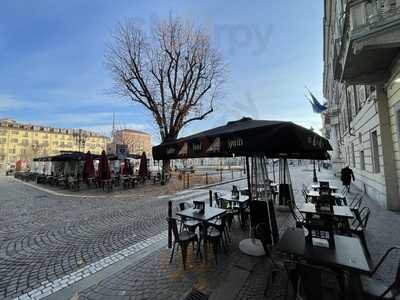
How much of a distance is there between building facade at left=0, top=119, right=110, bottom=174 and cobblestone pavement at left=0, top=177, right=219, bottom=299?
198 ft

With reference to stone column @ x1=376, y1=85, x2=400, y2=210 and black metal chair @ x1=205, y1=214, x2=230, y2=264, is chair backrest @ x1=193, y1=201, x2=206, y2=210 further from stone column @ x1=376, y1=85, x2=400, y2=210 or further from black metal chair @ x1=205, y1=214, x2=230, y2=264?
stone column @ x1=376, y1=85, x2=400, y2=210

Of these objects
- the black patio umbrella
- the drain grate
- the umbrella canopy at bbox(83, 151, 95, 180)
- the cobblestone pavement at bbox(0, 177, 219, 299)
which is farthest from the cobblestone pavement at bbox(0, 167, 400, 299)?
the umbrella canopy at bbox(83, 151, 95, 180)

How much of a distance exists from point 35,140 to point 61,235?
8959 centimetres

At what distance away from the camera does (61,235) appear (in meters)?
5.77

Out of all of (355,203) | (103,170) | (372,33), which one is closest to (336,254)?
(372,33)

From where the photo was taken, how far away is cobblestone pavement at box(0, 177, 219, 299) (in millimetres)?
3865

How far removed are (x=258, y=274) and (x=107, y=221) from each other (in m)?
5.51

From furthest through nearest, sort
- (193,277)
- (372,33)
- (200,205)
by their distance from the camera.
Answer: (200,205), (372,33), (193,277)

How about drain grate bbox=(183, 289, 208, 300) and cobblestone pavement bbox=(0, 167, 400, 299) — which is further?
cobblestone pavement bbox=(0, 167, 400, 299)

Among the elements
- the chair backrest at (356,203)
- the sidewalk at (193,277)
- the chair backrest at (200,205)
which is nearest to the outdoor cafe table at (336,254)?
the sidewalk at (193,277)

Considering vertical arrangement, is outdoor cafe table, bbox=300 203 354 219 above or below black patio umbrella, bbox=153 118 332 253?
below

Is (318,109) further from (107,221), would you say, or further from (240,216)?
(107,221)

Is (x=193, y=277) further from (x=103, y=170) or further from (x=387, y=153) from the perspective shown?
(x=103, y=170)

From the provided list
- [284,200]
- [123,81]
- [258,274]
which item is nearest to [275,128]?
[258,274]
